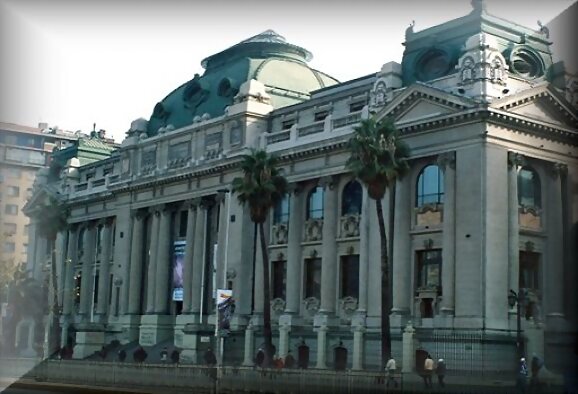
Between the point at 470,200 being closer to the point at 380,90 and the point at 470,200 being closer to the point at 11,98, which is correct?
the point at 380,90

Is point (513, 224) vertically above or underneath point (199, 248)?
above

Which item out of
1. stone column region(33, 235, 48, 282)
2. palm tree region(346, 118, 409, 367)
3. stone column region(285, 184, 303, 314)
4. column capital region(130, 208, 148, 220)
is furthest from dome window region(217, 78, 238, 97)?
stone column region(33, 235, 48, 282)

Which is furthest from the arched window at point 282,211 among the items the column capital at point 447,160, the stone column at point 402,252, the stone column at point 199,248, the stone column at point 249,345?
the column capital at point 447,160

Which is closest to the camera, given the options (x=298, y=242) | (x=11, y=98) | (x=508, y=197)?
(x=11, y=98)

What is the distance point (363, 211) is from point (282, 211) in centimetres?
982

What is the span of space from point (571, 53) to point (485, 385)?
14738 millimetres

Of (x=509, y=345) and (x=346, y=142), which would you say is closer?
(x=509, y=345)

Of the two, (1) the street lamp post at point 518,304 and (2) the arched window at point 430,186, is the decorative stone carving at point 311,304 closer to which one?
(2) the arched window at point 430,186

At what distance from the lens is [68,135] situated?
103 meters

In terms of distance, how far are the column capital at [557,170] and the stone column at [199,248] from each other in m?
27.7

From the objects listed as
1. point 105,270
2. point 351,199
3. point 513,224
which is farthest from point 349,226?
point 105,270

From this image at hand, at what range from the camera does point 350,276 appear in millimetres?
55094

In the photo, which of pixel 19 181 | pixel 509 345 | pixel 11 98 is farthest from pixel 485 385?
pixel 19 181

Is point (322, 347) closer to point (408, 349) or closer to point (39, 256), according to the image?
point (408, 349)
